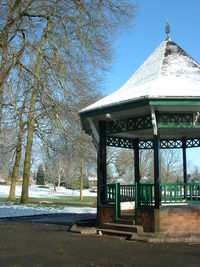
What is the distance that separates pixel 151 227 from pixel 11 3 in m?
9.65

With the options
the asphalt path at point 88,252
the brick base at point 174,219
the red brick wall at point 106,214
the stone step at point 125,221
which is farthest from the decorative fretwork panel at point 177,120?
the asphalt path at point 88,252

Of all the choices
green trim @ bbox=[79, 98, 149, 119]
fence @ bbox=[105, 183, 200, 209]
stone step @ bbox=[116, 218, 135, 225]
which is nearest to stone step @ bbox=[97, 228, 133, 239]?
stone step @ bbox=[116, 218, 135, 225]

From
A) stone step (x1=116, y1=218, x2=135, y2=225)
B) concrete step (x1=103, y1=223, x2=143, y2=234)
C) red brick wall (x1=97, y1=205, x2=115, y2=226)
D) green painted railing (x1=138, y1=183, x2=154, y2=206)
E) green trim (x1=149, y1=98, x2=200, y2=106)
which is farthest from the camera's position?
red brick wall (x1=97, y1=205, x2=115, y2=226)

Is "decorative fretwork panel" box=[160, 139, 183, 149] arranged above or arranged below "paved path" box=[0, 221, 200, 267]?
above

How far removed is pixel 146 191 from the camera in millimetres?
10977

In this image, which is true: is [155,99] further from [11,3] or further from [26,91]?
[11,3]

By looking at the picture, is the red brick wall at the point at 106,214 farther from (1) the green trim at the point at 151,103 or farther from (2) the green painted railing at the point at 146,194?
(1) the green trim at the point at 151,103

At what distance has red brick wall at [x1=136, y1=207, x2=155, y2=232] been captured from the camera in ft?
34.4

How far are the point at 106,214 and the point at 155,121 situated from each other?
3.71m

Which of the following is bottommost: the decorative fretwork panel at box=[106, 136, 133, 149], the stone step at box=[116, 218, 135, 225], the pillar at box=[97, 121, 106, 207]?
the stone step at box=[116, 218, 135, 225]

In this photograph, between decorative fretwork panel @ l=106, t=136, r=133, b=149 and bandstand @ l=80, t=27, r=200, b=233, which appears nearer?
bandstand @ l=80, t=27, r=200, b=233

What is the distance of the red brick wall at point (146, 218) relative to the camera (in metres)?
10.5

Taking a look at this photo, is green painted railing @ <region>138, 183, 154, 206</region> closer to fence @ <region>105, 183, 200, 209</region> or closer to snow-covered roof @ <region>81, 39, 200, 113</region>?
fence @ <region>105, 183, 200, 209</region>

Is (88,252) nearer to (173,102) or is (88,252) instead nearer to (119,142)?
(173,102)
